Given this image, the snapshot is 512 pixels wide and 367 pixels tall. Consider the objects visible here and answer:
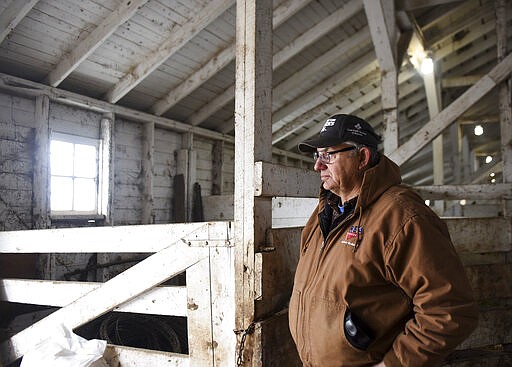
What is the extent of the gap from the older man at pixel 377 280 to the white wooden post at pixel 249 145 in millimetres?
351

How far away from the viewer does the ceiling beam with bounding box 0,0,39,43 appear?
3145 millimetres

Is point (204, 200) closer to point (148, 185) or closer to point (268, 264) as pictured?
point (148, 185)

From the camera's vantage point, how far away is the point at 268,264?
1819mm

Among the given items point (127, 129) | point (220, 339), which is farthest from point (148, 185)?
point (220, 339)

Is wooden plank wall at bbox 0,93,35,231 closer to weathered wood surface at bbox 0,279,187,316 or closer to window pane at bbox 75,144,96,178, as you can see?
window pane at bbox 75,144,96,178

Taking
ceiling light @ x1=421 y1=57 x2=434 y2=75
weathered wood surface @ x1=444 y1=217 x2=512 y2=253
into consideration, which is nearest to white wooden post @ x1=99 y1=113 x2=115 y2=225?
weathered wood surface @ x1=444 y1=217 x2=512 y2=253

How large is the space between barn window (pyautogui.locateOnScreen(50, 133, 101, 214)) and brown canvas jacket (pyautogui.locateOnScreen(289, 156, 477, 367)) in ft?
11.7

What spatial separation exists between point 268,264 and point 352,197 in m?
0.52

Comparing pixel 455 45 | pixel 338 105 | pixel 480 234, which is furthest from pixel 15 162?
pixel 455 45

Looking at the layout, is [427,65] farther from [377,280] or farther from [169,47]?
[377,280]

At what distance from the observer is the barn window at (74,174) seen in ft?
13.8

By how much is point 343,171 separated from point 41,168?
3.42 m

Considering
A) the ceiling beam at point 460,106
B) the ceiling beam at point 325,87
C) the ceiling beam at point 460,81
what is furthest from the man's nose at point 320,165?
the ceiling beam at point 460,81

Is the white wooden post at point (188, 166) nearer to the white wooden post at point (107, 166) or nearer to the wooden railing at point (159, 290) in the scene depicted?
the white wooden post at point (107, 166)
